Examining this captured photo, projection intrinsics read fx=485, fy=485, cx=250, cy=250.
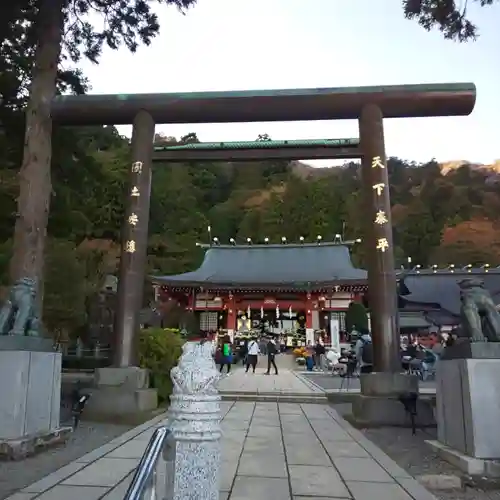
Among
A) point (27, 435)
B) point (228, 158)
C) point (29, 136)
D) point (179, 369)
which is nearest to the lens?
point (179, 369)

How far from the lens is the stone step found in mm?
11070

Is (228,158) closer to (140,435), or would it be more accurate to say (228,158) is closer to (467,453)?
(140,435)

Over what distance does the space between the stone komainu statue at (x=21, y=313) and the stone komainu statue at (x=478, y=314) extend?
504 centimetres

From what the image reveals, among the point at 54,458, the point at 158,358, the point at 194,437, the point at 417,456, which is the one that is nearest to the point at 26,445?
the point at 54,458

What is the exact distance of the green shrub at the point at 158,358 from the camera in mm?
9242

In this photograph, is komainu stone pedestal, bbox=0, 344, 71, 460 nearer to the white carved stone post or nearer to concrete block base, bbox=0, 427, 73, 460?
concrete block base, bbox=0, 427, 73, 460

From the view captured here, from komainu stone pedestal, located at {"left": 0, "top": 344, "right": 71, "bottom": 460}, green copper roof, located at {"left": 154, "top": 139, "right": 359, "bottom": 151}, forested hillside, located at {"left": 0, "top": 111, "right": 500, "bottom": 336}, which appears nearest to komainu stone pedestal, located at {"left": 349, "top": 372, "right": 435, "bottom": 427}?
green copper roof, located at {"left": 154, "top": 139, "right": 359, "bottom": 151}

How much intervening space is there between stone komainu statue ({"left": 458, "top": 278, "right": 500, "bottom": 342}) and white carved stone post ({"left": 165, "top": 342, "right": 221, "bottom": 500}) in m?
3.30

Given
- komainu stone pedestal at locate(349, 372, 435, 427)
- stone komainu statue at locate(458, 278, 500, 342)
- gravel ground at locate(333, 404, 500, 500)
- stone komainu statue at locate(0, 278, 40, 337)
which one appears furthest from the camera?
komainu stone pedestal at locate(349, 372, 435, 427)

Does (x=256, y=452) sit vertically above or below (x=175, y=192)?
below

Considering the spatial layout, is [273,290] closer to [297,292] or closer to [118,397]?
[297,292]

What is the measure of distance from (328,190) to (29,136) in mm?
44240

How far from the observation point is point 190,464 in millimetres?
2584

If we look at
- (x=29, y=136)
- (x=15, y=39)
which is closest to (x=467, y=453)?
(x=29, y=136)
